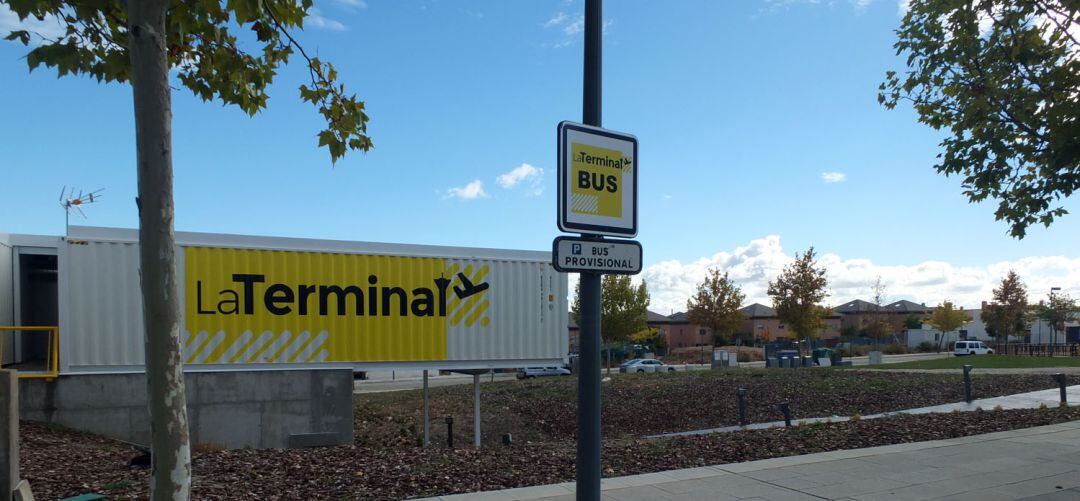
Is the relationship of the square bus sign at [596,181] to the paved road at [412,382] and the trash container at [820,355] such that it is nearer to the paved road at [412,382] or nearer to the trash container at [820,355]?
the paved road at [412,382]

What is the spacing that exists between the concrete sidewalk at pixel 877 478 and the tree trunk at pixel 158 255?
10.4 feet

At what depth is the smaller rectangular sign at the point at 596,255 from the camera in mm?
4367

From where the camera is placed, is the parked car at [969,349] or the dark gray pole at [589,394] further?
the parked car at [969,349]

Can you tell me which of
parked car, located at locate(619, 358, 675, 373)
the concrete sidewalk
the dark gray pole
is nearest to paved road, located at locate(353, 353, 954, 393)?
parked car, located at locate(619, 358, 675, 373)

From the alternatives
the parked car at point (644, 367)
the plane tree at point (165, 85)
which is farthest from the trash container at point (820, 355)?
the plane tree at point (165, 85)

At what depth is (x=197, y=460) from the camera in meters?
8.02

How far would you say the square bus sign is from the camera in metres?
4.48

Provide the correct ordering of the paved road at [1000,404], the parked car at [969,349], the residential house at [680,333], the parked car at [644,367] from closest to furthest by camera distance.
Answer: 1. the paved road at [1000,404]
2. the parked car at [644,367]
3. the parked car at [969,349]
4. the residential house at [680,333]

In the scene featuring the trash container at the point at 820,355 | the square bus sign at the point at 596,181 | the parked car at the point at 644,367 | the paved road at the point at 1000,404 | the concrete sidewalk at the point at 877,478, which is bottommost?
the parked car at the point at 644,367

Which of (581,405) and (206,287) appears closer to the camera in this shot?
(581,405)

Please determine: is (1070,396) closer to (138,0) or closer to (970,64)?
(970,64)

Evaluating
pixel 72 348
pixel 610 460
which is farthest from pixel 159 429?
pixel 72 348

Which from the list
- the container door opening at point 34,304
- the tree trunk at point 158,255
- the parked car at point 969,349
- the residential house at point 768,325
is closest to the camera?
the tree trunk at point 158,255

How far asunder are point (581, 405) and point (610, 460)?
14.6 feet
